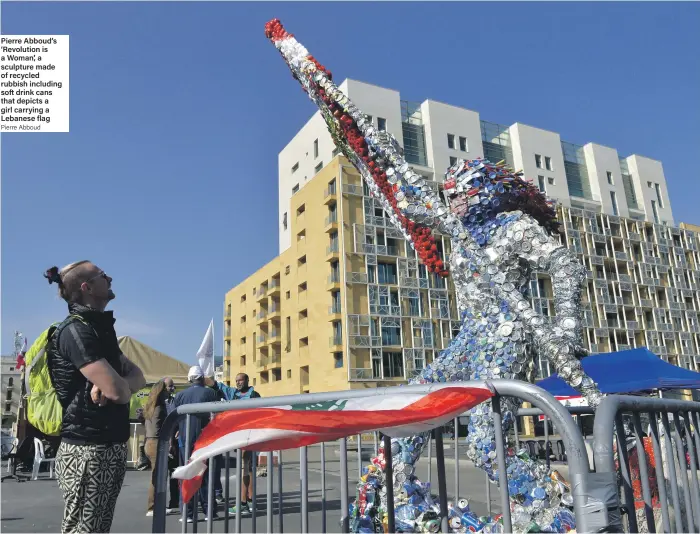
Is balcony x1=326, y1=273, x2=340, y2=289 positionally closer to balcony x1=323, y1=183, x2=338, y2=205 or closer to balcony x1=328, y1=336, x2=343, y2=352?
balcony x1=328, y1=336, x2=343, y2=352

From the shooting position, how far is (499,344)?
3.78 metres

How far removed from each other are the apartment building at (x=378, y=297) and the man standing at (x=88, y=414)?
26.5 metres

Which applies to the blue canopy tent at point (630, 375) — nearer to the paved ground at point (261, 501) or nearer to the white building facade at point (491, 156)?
the paved ground at point (261, 501)

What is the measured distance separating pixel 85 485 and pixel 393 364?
2942cm

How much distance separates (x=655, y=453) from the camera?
2033 mm

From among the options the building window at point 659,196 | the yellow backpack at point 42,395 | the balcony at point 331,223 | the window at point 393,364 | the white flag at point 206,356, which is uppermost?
the building window at point 659,196

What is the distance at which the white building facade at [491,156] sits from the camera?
34.2 metres

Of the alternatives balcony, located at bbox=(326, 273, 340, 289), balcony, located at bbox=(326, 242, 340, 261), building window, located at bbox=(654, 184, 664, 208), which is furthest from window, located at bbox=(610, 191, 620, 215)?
balcony, located at bbox=(326, 273, 340, 289)

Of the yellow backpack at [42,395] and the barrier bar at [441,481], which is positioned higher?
the yellow backpack at [42,395]

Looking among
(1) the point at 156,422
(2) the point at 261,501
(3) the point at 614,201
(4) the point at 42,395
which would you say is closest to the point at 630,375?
(2) the point at 261,501

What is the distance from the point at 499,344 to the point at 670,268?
45.0 m

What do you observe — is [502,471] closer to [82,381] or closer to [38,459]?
[82,381]

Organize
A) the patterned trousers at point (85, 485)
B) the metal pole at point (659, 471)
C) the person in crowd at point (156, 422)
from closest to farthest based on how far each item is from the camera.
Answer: the metal pole at point (659, 471)
the patterned trousers at point (85, 485)
the person in crowd at point (156, 422)

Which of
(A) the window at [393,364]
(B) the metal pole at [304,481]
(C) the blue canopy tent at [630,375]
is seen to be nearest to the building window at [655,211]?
(A) the window at [393,364]
